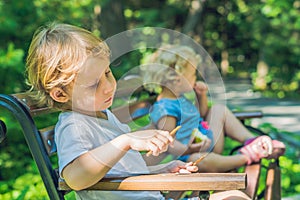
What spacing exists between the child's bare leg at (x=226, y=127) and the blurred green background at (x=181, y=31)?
880 millimetres

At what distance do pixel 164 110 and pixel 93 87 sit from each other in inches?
38.8

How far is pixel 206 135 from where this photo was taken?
110 inches

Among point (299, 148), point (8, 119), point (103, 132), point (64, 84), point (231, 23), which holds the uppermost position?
point (64, 84)

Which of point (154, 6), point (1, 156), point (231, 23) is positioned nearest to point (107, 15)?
point (1, 156)

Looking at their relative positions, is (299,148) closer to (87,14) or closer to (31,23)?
(31,23)

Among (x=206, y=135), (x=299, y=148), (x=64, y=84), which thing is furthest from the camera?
(x=299, y=148)

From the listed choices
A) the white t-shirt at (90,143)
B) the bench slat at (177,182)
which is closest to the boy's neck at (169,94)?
the white t-shirt at (90,143)

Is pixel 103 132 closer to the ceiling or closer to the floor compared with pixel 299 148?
closer to the ceiling

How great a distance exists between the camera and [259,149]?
2561mm

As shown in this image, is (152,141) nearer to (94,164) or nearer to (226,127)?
(94,164)

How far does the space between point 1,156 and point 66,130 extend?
2.75m

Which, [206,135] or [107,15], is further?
[107,15]

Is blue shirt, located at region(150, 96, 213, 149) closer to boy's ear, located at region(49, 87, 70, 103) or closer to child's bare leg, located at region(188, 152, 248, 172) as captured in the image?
child's bare leg, located at region(188, 152, 248, 172)

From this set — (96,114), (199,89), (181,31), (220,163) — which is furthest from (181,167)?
(181,31)
